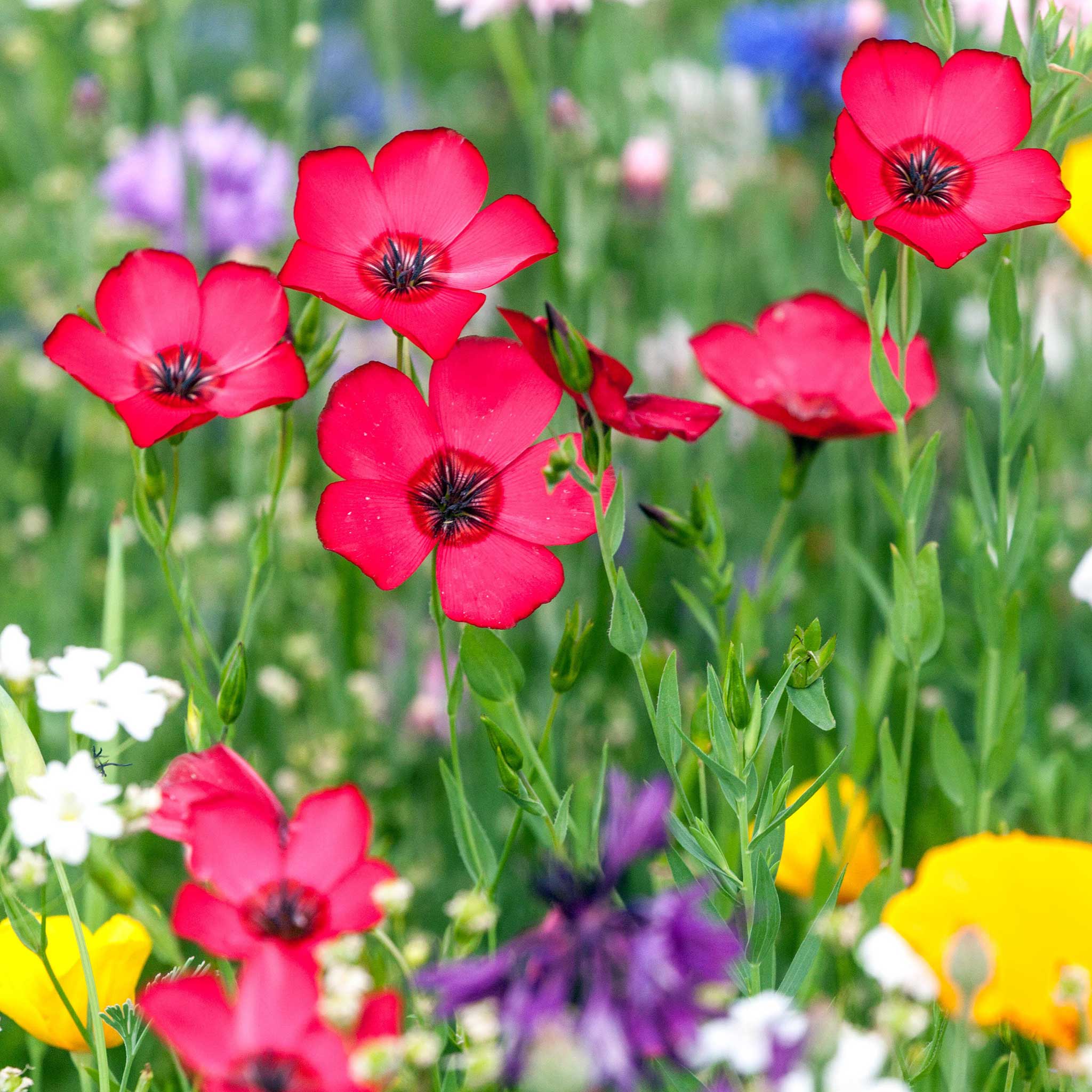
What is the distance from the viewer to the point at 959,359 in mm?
1062

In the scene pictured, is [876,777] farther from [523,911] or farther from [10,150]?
[10,150]

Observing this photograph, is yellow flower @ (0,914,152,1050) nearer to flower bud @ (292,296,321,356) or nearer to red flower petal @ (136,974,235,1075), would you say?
red flower petal @ (136,974,235,1075)

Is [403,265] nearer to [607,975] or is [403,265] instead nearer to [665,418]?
[665,418]

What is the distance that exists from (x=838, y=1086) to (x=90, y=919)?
0.32 m

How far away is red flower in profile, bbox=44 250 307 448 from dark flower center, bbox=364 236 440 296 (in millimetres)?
38

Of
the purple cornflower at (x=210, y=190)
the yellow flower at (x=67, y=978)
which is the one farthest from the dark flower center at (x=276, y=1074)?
the purple cornflower at (x=210, y=190)

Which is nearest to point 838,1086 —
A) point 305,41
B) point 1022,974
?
point 1022,974

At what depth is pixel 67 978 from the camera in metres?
0.40

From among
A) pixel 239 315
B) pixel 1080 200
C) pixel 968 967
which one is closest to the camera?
pixel 968 967

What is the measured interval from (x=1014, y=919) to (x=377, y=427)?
0.25 metres

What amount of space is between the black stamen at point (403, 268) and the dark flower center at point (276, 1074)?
258 mm

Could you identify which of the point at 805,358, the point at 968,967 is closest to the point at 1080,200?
the point at 805,358

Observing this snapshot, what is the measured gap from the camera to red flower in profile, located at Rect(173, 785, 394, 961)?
0.33 metres

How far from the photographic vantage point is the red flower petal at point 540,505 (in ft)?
1.44
